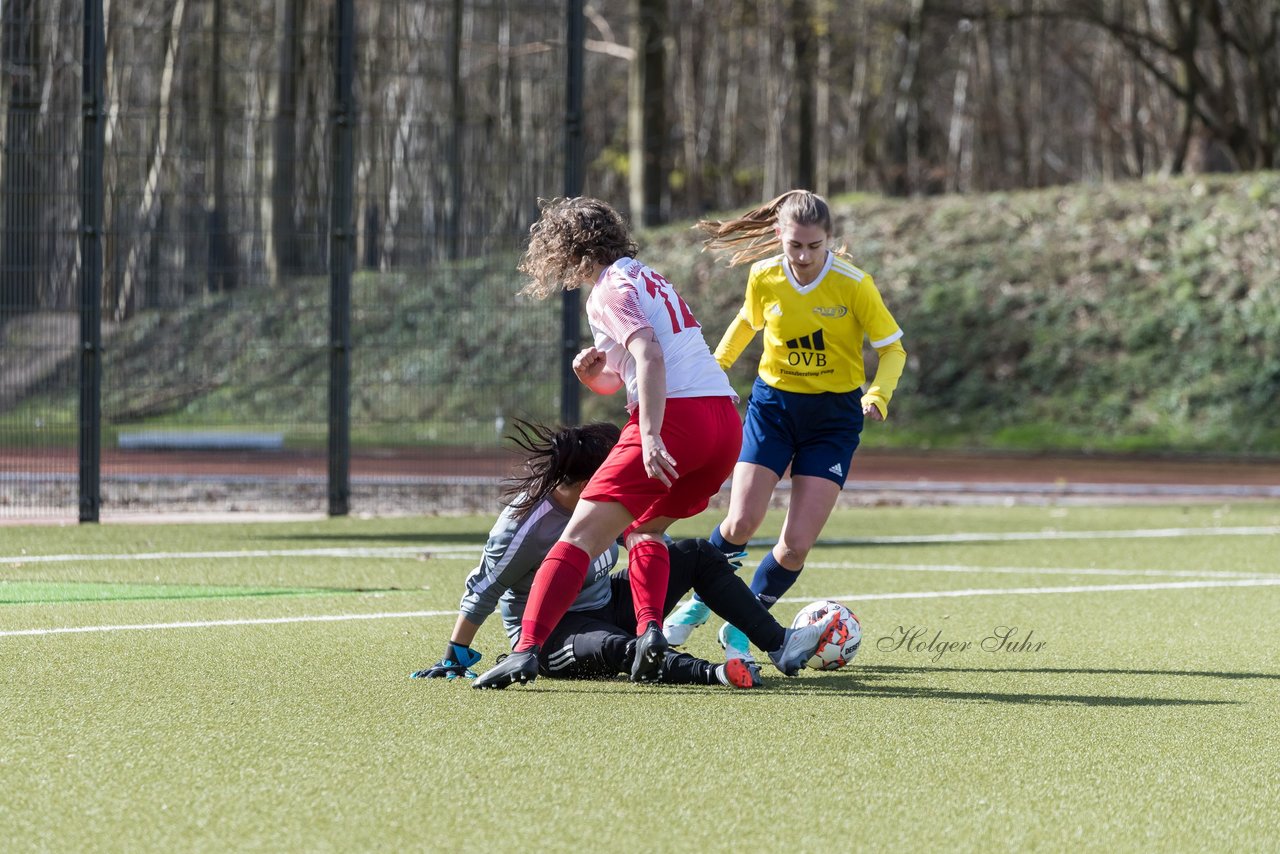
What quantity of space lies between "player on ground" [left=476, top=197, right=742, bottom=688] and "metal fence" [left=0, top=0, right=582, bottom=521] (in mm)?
7645

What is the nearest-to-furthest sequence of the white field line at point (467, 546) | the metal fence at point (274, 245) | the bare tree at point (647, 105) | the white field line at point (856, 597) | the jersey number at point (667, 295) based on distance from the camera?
the jersey number at point (667, 295)
the white field line at point (856, 597)
the white field line at point (467, 546)
the metal fence at point (274, 245)
the bare tree at point (647, 105)

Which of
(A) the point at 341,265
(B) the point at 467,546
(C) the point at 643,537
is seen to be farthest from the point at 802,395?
(A) the point at 341,265

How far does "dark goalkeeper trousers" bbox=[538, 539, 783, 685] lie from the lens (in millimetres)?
6145

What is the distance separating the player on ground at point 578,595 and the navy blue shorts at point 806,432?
679mm

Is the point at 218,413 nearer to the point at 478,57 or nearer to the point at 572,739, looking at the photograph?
the point at 478,57

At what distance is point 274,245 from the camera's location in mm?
13477

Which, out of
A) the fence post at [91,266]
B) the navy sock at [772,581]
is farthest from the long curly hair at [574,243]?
the fence post at [91,266]

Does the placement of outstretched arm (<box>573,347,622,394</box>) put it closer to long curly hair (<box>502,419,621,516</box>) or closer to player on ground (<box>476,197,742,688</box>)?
player on ground (<box>476,197,742,688</box>)

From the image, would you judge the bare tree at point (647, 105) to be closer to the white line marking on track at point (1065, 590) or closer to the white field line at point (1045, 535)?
the white field line at point (1045, 535)

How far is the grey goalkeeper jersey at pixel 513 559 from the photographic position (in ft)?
20.2

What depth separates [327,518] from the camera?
43.7 ft

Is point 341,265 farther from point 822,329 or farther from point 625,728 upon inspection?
point 625,728

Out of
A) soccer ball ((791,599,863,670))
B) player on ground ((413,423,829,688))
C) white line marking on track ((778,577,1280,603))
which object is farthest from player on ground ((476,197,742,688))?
white line marking on track ((778,577,1280,603))

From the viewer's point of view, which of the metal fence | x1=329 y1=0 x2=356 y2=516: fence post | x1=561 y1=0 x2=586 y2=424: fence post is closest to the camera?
the metal fence
